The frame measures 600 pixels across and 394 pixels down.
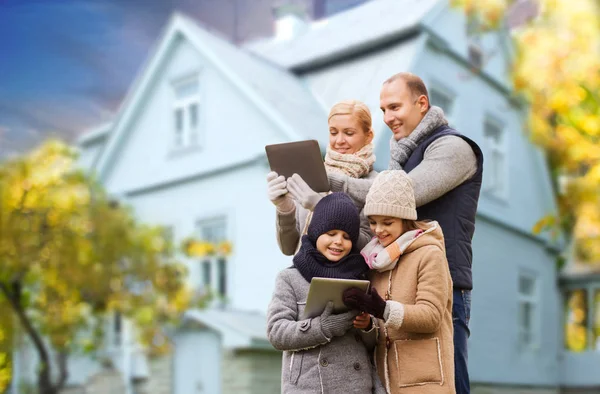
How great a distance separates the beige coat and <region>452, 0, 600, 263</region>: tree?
798 cm

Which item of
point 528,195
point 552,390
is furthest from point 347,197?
point 552,390

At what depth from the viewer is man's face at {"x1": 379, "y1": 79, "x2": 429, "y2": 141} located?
2.53 metres

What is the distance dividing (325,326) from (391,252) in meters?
0.28

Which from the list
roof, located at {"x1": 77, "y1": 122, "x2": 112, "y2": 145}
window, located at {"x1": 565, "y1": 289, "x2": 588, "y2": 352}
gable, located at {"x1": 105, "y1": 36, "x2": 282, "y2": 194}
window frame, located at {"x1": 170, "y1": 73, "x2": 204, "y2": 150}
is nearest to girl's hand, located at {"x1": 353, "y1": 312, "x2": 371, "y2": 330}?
gable, located at {"x1": 105, "y1": 36, "x2": 282, "y2": 194}

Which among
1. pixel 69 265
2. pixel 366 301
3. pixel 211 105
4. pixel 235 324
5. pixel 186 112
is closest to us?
pixel 366 301

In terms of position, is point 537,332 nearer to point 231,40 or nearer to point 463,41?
point 463,41

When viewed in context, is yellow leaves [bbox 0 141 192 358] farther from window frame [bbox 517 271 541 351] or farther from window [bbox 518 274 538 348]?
window [bbox 518 274 538 348]

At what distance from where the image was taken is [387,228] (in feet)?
7.61

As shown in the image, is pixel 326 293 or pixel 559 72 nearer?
pixel 326 293

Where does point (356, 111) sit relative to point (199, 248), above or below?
above

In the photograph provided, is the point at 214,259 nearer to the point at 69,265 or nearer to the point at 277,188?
the point at 69,265

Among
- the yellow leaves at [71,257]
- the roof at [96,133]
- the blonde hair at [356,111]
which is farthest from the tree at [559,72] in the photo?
the blonde hair at [356,111]

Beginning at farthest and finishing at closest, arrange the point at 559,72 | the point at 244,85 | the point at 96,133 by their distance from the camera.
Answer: the point at 96,133
the point at 559,72
the point at 244,85

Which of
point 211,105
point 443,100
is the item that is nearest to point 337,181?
point 211,105
